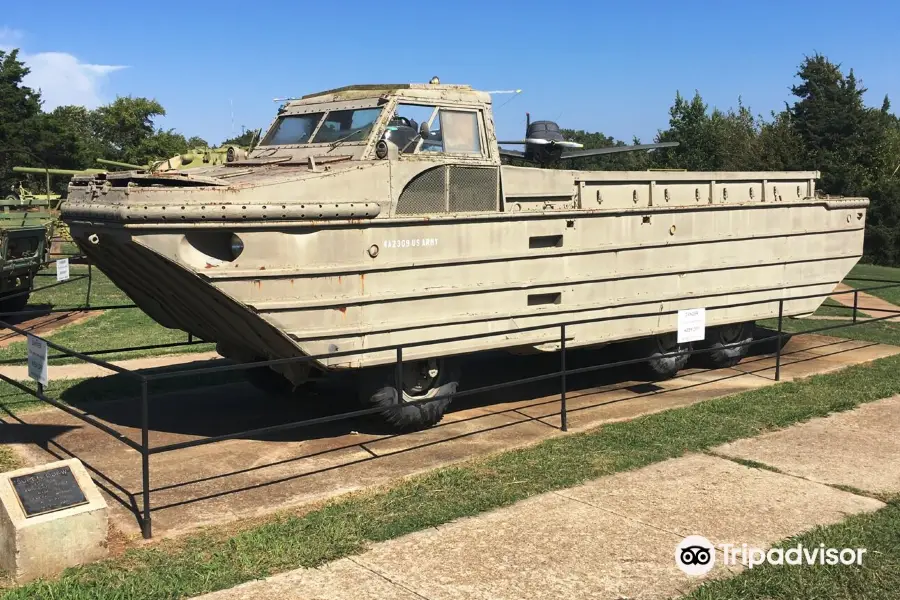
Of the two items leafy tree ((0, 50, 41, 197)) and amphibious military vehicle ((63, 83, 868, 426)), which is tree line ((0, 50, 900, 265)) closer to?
leafy tree ((0, 50, 41, 197))

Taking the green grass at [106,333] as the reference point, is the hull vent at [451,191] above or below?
above

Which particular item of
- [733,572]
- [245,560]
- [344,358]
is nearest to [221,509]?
[245,560]

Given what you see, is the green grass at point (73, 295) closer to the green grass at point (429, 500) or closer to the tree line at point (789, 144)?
the green grass at point (429, 500)

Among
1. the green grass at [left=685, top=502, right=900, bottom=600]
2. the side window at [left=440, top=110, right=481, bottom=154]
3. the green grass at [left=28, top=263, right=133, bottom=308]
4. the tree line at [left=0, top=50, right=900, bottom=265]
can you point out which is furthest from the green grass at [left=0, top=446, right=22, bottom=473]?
the tree line at [left=0, top=50, right=900, bottom=265]

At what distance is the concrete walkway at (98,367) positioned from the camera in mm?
10023

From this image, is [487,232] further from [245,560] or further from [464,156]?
[245,560]

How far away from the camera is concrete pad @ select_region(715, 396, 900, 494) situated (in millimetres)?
6516

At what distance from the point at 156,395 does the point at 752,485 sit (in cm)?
591

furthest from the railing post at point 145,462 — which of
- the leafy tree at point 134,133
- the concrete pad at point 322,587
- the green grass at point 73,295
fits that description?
the leafy tree at point 134,133

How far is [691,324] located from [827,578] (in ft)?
14.2

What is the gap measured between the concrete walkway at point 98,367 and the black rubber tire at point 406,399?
13.8ft

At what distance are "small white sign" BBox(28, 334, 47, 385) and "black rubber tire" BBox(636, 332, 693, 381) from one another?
5949mm

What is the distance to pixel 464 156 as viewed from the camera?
25.5ft

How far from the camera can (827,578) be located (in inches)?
183
